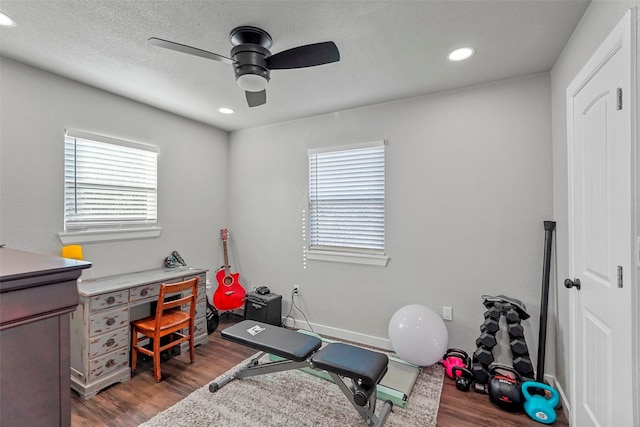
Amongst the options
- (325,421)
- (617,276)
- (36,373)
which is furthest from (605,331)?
(36,373)

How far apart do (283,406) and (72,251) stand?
2.17m

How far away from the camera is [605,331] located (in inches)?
55.4

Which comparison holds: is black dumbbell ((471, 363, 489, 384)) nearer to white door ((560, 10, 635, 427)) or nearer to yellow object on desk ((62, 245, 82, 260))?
white door ((560, 10, 635, 427))

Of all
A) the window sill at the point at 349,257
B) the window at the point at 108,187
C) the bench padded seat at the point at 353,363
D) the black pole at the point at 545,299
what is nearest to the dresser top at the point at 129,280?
the window at the point at 108,187

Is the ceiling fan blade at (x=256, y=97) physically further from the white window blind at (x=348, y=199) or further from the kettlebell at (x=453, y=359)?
the kettlebell at (x=453, y=359)

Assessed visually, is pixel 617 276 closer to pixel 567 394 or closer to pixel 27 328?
pixel 567 394

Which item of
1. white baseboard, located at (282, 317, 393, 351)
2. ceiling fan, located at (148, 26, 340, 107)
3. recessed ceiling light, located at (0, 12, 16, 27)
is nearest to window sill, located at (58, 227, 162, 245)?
recessed ceiling light, located at (0, 12, 16, 27)

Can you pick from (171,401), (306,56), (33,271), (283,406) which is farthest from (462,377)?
(33,271)

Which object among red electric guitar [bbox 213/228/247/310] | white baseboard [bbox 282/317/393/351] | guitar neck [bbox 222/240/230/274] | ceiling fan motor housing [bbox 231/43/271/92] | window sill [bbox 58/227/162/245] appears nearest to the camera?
ceiling fan motor housing [bbox 231/43/271/92]

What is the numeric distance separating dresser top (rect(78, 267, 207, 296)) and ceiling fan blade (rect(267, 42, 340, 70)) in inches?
85.2

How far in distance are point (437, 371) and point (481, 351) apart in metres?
0.47

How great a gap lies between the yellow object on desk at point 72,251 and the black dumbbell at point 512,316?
3.59 meters

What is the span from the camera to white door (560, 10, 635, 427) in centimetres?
121

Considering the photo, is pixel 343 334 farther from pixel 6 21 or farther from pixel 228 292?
pixel 6 21
